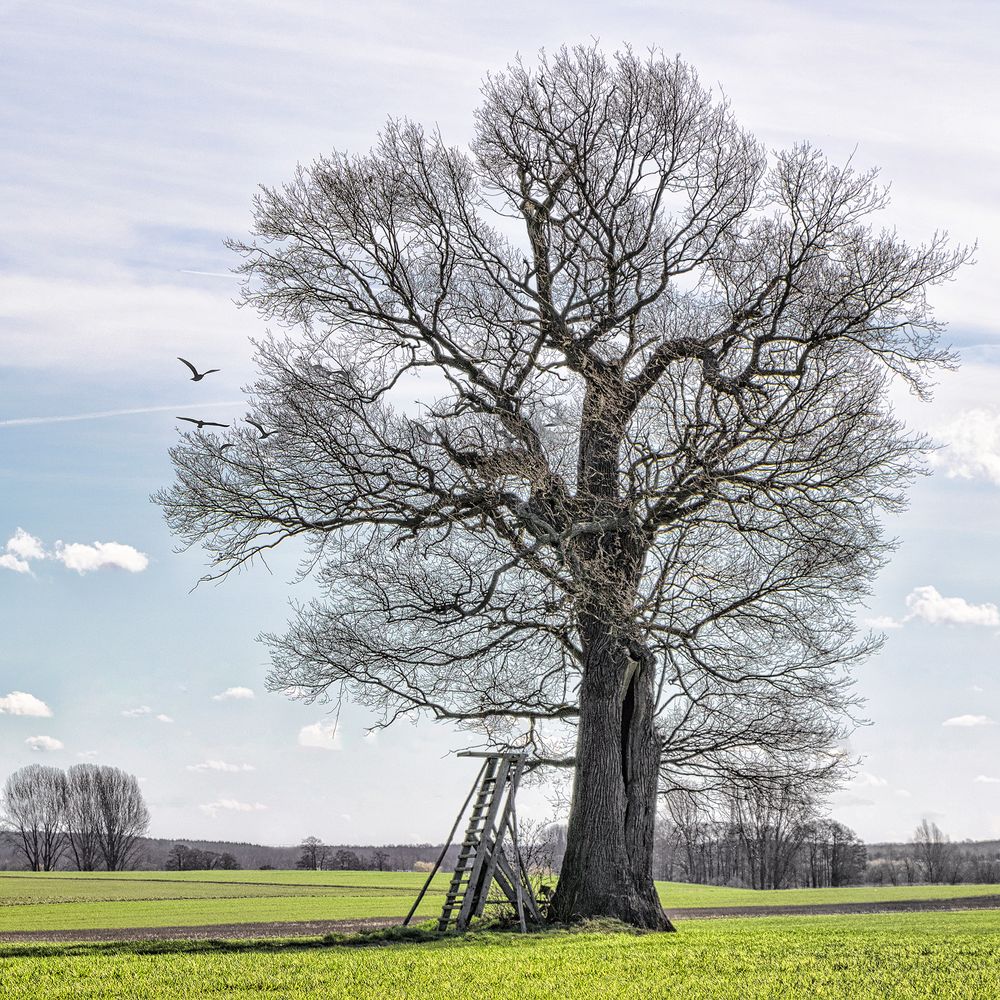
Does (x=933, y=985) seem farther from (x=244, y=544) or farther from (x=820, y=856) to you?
(x=820, y=856)

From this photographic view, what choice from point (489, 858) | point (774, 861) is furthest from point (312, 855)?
point (489, 858)

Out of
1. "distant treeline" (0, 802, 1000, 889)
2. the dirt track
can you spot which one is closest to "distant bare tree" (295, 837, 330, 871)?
"distant treeline" (0, 802, 1000, 889)

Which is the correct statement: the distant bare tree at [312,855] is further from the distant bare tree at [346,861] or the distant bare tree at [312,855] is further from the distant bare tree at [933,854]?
the distant bare tree at [933,854]

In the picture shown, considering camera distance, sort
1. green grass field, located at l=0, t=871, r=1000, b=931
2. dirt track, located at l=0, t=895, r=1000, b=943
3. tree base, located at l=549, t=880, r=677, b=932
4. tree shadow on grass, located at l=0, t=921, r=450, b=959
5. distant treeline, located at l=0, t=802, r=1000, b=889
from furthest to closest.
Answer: distant treeline, located at l=0, t=802, r=1000, b=889 → green grass field, located at l=0, t=871, r=1000, b=931 → dirt track, located at l=0, t=895, r=1000, b=943 → tree base, located at l=549, t=880, r=677, b=932 → tree shadow on grass, located at l=0, t=921, r=450, b=959

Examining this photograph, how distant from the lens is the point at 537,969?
9.92 meters

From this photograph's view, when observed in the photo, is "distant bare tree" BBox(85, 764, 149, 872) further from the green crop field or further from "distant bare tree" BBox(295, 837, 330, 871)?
the green crop field

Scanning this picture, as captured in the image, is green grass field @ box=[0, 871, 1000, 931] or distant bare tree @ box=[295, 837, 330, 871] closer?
green grass field @ box=[0, 871, 1000, 931]

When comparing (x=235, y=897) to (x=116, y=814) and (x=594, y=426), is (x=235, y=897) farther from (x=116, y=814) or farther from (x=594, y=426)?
(x=116, y=814)

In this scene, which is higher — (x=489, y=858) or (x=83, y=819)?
(x=489, y=858)

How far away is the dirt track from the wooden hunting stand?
1.99m

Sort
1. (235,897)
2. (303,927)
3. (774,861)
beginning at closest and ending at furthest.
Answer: (303,927) → (235,897) → (774,861)

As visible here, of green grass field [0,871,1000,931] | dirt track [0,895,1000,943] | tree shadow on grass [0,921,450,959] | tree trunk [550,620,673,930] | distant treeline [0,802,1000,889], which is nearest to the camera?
tree shadow on grass [0,921,450,959]

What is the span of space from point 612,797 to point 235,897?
21.6 metres

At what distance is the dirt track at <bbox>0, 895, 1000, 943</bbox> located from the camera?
1721 cm
